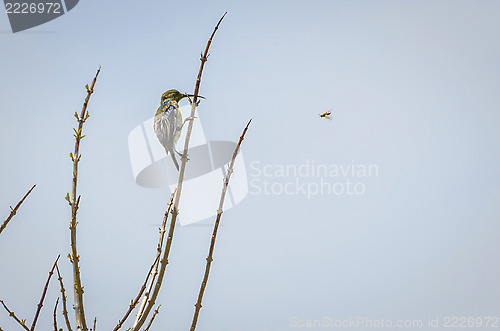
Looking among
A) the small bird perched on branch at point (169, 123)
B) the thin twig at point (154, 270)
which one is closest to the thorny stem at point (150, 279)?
the thin twig at point (154, 270)

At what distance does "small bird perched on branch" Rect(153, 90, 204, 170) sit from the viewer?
13.4ft

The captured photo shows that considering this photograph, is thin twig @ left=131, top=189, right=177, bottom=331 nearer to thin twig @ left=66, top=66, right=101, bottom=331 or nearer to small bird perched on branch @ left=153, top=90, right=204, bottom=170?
thin twig @ left=66, top=66, right=101, bottom=331

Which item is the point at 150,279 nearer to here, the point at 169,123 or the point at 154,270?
the point at 154,270

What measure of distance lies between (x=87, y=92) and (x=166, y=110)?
1652 millimetres

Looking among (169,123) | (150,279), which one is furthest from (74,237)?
(169,123)

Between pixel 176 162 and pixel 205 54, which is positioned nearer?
pixel 205 54

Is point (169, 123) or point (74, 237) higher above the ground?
point (169, 123)

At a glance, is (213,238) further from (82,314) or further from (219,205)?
(82,314)

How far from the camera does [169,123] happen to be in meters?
4.13

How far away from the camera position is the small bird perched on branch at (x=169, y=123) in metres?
4.08

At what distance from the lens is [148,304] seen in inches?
90.5

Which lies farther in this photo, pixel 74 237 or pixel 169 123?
pixel 169 123

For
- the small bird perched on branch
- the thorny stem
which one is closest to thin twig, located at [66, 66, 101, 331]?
the thorny stem

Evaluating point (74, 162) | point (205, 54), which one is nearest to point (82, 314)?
point (74, 162)
